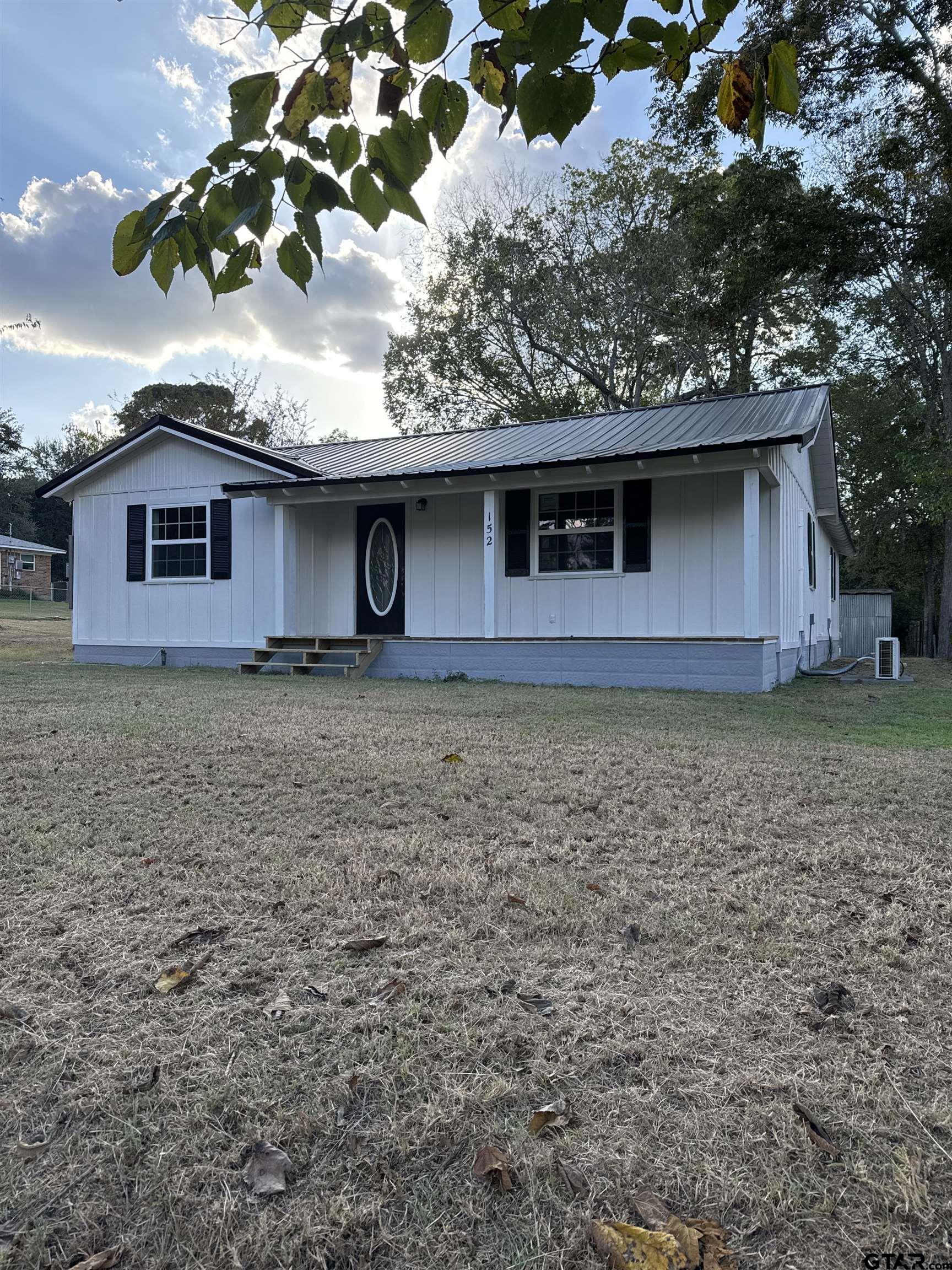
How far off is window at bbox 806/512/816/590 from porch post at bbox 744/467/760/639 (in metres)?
4.70

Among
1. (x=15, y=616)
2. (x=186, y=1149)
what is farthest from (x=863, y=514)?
(x=15, y=616)

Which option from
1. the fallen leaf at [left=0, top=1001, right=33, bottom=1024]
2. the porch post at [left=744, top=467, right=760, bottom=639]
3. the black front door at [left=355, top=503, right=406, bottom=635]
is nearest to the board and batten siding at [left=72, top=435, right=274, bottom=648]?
the black front door at [left=355, top=503, right=406, bottom=635]

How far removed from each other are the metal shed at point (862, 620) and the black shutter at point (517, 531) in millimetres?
11743

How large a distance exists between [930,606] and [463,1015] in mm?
25928

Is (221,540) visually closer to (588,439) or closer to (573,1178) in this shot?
(588,439)

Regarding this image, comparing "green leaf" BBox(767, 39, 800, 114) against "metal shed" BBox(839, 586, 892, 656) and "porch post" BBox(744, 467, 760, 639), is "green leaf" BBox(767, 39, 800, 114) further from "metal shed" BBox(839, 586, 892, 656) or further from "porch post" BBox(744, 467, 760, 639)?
"metal shed" BBox(839, 586, 892, 656)

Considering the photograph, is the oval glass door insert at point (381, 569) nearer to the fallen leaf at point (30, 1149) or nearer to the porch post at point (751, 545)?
the porch post at point (751, 545)

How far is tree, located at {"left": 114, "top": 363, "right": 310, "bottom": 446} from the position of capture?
104 ft

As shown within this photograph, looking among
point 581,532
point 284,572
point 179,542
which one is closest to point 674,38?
point 581,532

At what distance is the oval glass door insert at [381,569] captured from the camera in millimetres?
11320

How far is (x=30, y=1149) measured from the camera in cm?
136

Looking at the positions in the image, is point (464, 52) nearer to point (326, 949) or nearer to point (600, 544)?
point (326, 949)

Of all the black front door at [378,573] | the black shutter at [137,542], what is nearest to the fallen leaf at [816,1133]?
the black front door at [378,573]

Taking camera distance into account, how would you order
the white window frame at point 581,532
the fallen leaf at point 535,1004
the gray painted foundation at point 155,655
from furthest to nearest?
1. the gray painted foundation at point 155,655
2. the white window frame at point 581,532
3. the fallen leaf at point 535,1004
